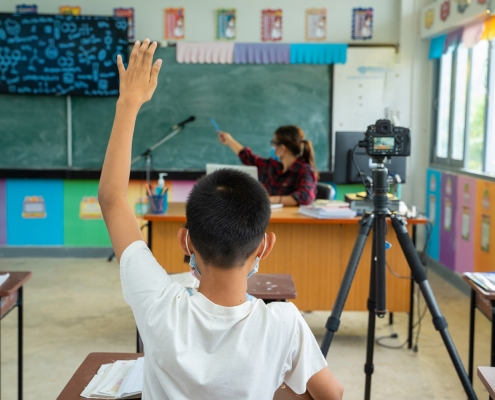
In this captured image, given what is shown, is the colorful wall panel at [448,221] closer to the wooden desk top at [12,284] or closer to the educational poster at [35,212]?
the educational poster at [35,212]

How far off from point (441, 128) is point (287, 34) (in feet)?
5.09

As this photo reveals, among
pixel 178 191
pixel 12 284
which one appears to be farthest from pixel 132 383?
pixel 178 191

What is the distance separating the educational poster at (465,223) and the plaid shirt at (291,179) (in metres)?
1.25

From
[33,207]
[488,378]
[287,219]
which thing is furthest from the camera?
[33,207]

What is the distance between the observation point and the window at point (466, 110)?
14.4ft

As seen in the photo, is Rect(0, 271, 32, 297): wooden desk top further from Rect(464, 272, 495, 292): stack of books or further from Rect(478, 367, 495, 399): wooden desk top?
Rect(464, 272, 495, 292): stack of books

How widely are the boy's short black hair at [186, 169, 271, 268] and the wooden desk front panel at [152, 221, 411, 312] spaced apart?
2.52 meters

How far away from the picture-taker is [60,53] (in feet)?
17.7

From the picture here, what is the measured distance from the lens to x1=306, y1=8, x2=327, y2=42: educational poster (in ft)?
17.8

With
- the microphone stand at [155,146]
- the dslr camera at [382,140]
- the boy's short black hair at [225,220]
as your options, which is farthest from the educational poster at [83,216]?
the boy's short black hair at [225,220]

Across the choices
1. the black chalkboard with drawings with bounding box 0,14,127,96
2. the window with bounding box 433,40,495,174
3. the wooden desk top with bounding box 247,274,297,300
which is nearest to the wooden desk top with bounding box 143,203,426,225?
the wooden desk top with bounding box 247,274,297,300

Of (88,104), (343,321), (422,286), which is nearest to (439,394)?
(422,286)

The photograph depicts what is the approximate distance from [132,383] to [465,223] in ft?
12.3

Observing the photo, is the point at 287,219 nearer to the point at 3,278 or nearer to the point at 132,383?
the point at 3,278
